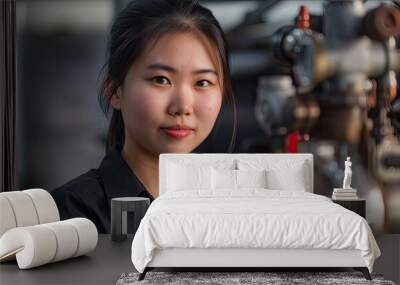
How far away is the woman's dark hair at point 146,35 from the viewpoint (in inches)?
280

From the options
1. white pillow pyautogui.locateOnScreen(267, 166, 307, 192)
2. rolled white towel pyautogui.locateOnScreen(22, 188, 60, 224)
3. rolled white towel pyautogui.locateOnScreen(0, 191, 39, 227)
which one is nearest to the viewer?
rolled white towel pyautogui.locateOnScreen(0, 191, 39, 227)

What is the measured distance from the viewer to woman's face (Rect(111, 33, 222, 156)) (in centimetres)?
704

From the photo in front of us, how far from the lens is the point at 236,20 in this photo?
721cm

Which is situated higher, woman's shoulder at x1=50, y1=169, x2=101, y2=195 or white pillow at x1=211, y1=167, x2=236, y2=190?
white pillow at x1=211, y1=167, x2=236, y2=190

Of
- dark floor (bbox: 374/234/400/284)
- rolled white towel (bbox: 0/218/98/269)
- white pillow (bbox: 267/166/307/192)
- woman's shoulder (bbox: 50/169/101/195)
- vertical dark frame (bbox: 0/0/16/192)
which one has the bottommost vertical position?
dark floor (bbox: 374/234/400/284)

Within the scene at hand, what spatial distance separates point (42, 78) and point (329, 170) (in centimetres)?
301

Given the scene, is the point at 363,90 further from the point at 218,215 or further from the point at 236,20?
the point at 218,215

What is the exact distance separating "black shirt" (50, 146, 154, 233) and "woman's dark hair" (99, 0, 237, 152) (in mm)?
226

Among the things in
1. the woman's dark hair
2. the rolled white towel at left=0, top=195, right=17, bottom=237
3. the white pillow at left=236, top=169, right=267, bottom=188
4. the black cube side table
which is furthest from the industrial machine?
the rolled white towel at left=0, top=195, right=17, bottom=237

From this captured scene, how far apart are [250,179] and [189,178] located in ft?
1.80

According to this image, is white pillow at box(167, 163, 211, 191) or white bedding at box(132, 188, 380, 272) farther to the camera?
white pillow at box(167, 163, 211, 191)

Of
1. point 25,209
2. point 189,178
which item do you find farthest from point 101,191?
point 25,209

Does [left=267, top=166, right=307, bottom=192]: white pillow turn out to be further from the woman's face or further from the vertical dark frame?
the vertical dark frame

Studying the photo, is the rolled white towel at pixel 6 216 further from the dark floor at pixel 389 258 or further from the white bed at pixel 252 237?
the dark floor at pixel 389 258
